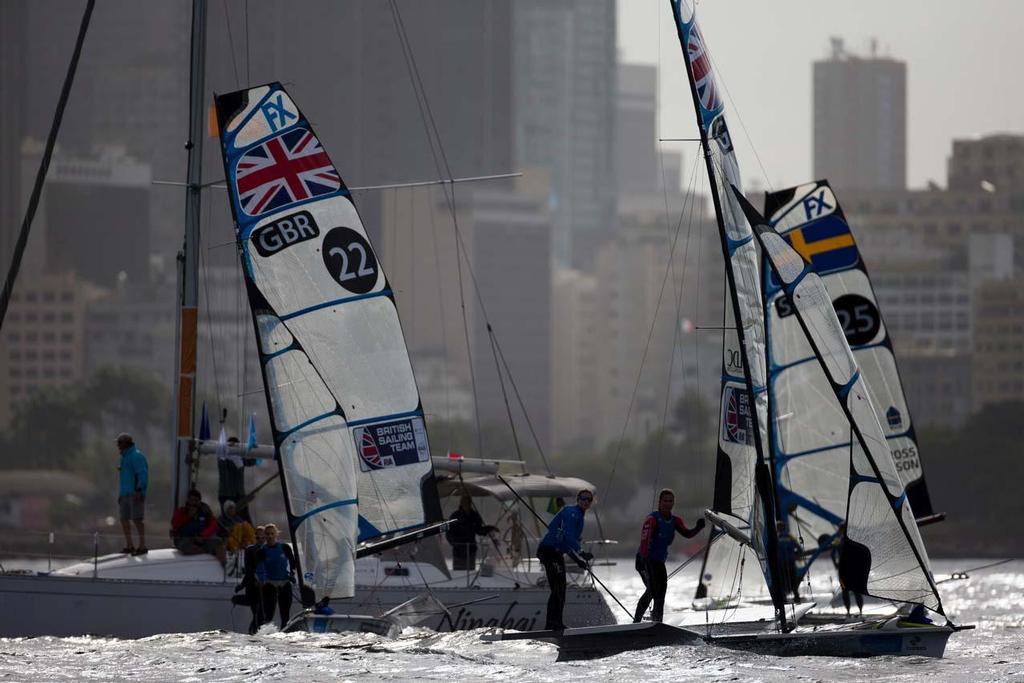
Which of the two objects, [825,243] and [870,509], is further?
[825,243]

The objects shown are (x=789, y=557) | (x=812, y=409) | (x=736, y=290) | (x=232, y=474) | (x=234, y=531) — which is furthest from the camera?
(x=789, y=557)

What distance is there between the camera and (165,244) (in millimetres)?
175250

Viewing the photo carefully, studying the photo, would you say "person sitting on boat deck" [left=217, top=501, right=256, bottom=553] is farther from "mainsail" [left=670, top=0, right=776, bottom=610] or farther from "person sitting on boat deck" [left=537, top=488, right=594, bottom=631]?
"mainsail" [left=670, top=0, right=776, bottom=610]

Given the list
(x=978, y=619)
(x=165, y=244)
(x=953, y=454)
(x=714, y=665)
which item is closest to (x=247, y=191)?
(x=714, y=665)

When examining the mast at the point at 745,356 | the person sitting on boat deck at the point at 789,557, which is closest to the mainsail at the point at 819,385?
the person sitting on boat deck at the point at 789,557

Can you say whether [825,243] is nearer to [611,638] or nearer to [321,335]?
[321,335]

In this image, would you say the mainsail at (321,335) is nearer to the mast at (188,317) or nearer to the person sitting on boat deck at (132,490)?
the person sitting on boat deck at (132,490)

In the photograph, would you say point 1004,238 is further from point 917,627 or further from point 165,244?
point 917,627

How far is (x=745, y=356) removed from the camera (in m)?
23.5

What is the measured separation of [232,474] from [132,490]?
1.56 meters

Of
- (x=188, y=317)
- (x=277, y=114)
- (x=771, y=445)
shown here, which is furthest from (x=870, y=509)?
(x=188, y=317)

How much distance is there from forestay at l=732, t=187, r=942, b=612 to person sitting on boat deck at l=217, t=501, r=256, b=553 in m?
7.47

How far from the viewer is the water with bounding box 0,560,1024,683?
22.0 metres

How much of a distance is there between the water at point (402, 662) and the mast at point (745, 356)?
0.99 metres
